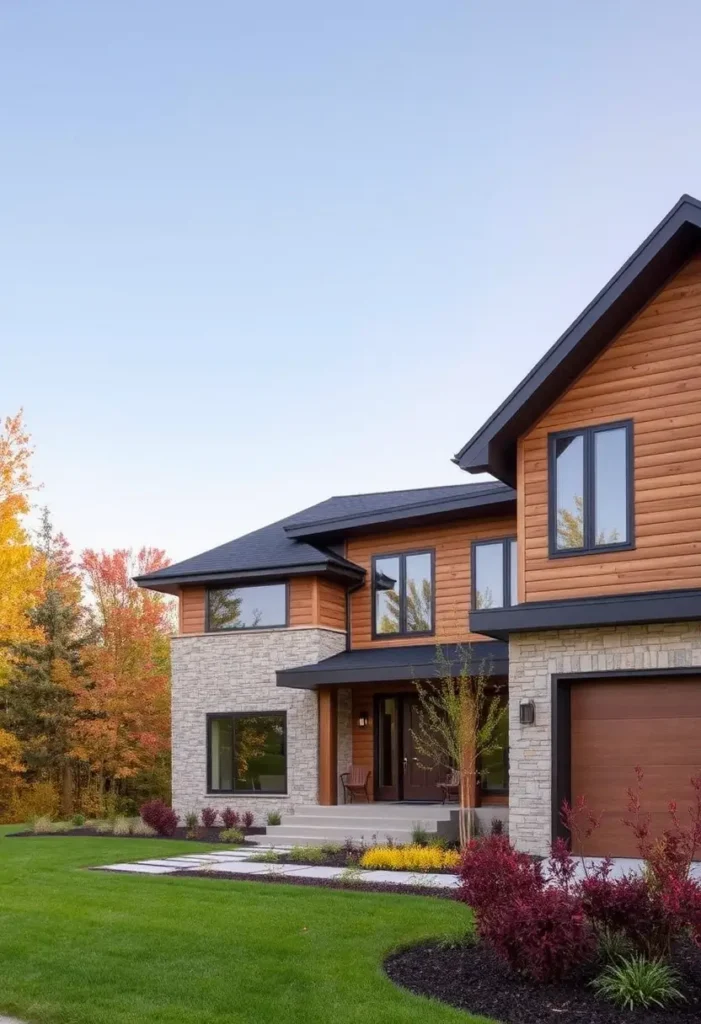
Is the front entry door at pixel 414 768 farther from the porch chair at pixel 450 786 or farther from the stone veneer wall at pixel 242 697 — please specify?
the stone veneer wall at pixel 242 697

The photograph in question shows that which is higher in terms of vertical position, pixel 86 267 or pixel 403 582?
pixel 86 267

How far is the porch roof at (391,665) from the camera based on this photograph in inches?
661

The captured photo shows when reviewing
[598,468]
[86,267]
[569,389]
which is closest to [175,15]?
[86,267]

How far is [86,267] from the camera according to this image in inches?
805

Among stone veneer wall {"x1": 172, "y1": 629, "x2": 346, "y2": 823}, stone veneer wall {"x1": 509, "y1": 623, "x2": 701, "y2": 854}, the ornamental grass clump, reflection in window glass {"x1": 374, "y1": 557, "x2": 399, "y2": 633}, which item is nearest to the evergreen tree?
stone veneer wall {"x1": 172, "y1": 629, "x2": 346, "y2": 823}

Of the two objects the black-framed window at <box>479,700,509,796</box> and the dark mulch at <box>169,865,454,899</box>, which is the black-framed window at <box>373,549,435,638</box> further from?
the dark mulch at <box>169,865,454,899</box>

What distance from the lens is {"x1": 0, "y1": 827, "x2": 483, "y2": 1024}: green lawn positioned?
244 inches

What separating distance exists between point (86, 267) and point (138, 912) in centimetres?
1416

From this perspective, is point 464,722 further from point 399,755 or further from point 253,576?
point 253,576

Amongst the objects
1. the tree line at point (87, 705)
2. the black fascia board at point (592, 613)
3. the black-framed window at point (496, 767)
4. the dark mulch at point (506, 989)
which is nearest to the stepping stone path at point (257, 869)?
the black fascia board at point (592, 613)

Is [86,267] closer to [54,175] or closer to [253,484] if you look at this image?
[54,175]

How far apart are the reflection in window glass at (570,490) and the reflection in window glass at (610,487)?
22 cm

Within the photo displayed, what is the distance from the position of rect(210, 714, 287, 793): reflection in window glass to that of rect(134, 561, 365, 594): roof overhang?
104 inches

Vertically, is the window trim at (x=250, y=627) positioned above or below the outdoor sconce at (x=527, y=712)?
above
